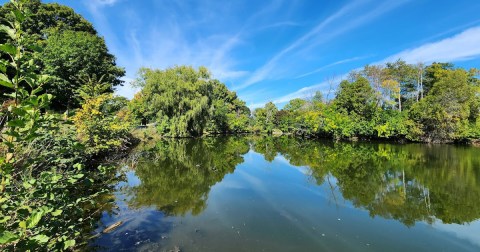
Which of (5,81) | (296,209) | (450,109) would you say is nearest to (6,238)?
(5,81)

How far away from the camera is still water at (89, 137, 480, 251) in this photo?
5539 millimetres

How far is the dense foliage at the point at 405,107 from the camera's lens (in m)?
24.8

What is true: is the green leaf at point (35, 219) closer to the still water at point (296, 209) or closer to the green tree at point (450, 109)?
the still water at point (296, 209)

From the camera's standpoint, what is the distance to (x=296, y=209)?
7.69 meters

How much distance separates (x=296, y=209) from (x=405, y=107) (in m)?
31.0

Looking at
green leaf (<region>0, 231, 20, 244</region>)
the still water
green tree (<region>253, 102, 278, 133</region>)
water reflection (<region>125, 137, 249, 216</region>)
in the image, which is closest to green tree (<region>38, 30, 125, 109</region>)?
water reflection (<region>125, 137, 249, 216</region>)

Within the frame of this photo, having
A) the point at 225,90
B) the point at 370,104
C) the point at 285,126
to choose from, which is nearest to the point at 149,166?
the point at 370,104

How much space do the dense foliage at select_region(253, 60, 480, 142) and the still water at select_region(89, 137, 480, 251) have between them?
47.1 ft

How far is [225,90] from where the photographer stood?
208ft

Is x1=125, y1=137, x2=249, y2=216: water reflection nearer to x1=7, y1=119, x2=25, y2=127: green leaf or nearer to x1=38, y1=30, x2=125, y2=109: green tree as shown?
x1=7, y1=119, x2=25, y2=127: green leaf

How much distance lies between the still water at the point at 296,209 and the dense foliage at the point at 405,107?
1434cm

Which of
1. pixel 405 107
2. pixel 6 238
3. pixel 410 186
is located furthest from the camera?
pixel 405 107

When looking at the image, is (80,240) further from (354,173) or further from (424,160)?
(424,160)

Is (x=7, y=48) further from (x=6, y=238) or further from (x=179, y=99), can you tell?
(x=179, y=99)
